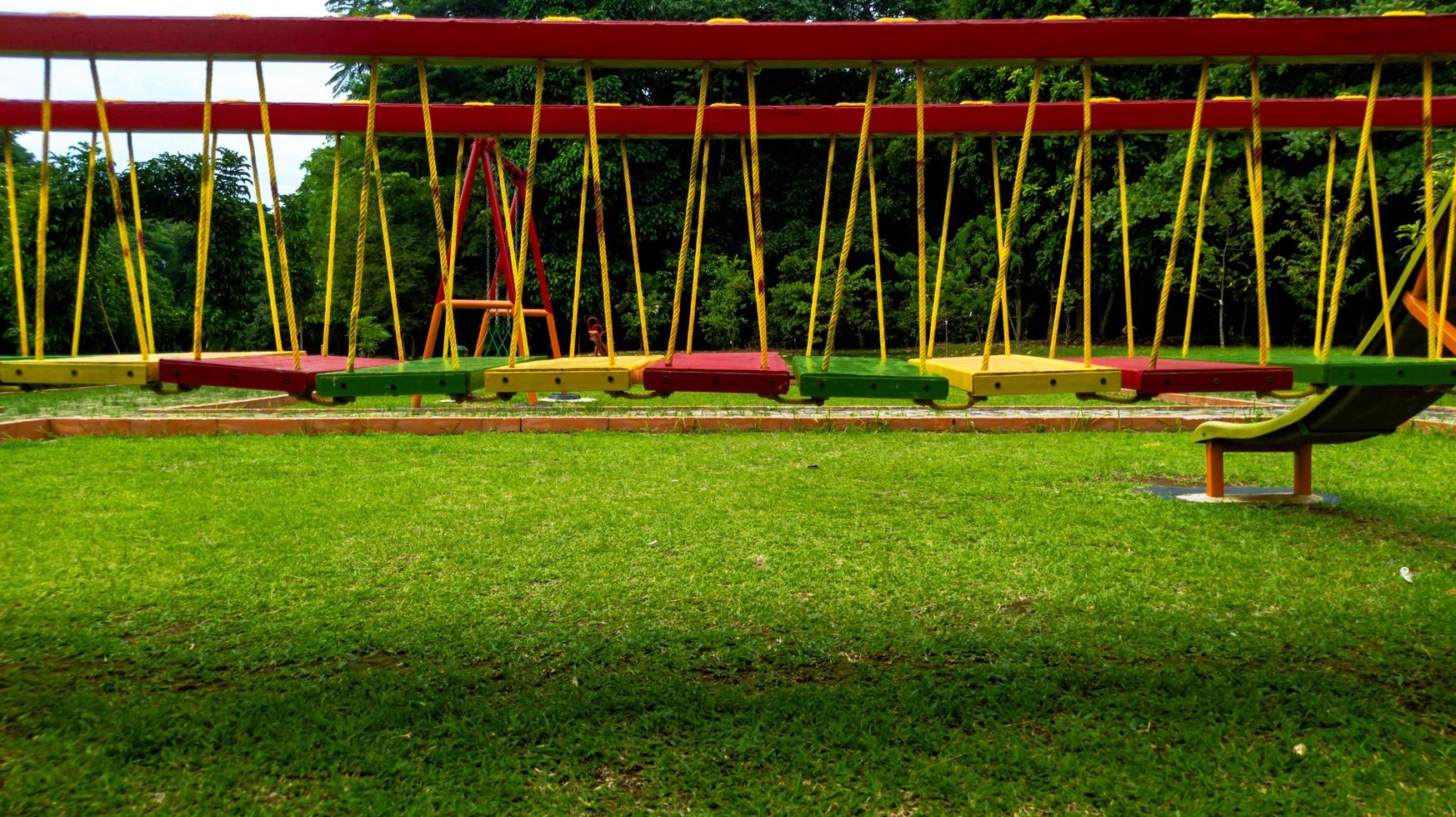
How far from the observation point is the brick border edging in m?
7.27

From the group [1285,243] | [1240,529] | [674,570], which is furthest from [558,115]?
[1285,243]

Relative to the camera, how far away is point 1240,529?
14.1 feet

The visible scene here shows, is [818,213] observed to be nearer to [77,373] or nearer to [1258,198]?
[1258,198]

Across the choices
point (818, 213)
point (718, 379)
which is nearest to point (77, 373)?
point (718, 379)

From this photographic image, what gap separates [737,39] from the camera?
7.75 ft

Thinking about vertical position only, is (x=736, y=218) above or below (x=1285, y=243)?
above

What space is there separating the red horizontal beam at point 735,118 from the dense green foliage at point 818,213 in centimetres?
593

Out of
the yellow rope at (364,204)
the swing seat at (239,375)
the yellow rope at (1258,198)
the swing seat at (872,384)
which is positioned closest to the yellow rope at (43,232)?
the swing seat at (239,375)

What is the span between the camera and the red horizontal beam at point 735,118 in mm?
3039

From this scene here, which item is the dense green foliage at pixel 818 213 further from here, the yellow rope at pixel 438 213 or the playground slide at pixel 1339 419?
the yellow rope at pixel 438 213

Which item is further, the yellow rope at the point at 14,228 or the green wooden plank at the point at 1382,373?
the yellow rope at the point at 14,228

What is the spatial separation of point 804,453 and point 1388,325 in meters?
3.67

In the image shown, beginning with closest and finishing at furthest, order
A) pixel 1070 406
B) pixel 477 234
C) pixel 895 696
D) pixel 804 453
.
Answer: pixel 895 696, pixel 804 453, pixel 1070 406, pixel 477 234

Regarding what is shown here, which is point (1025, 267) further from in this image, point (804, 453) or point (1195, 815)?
point (1195, 815)
